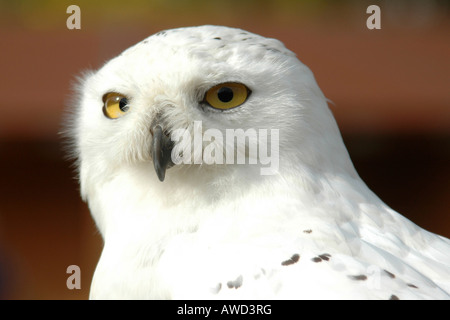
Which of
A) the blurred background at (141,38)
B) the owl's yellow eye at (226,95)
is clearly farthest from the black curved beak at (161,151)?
the blurred background at (141,38)

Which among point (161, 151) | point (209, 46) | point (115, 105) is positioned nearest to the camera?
point (161, 151)

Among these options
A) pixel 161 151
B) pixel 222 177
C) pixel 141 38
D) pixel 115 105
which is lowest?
pixel 222 177

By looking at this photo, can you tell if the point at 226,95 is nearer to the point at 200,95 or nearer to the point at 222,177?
the point at 200,95

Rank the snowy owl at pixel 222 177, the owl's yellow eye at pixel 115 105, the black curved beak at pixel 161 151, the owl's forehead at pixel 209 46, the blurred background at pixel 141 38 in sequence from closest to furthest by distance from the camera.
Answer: the snowy owl at pixel 222 177 → the black curved beak at pixel 161 151 → the owl's forehead at pixel 209 46 → the owl's yellow eye at pixel 115 105 → the blurred background at pixel 141 38

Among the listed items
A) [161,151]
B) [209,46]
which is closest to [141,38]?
[209,46]

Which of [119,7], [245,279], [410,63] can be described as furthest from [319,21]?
[245,279]

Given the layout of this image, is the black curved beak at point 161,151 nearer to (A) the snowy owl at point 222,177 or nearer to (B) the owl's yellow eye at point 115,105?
(A) the snowy owl at point 222,177

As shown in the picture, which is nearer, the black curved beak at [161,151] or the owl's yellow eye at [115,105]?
the black curved beak at [161,151]
